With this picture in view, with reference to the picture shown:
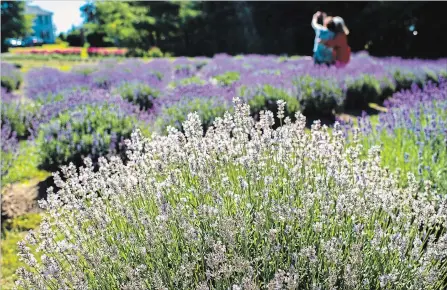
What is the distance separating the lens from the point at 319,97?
794 centimetres

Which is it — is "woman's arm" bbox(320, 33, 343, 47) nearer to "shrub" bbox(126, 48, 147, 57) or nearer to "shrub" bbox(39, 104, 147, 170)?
"shrub" bbox(39, 104, 147, 170)

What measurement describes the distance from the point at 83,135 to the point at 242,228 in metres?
3.82

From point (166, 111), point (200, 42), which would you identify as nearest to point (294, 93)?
point (166, 111)

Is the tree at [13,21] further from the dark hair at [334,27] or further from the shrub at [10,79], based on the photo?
the dark hair at [334,27]

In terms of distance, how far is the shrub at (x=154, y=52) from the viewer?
85.1 ft

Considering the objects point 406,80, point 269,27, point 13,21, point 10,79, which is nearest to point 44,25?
point 13,21

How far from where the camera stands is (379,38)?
70.5ft

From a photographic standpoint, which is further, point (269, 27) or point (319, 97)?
point (269, 27)

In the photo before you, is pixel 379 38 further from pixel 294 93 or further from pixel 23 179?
pixel 23 179

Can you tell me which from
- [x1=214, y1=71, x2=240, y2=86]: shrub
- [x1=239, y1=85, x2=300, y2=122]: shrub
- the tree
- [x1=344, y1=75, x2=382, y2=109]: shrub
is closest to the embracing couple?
[x1=344, y1=75, x2=382, y2=109]: shrub

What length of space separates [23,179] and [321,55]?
24.0 feet

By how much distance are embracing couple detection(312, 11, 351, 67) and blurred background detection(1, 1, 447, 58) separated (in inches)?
403

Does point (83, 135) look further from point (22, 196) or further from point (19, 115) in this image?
point (19, 115)

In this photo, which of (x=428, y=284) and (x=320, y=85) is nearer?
(x=428, y=284)
